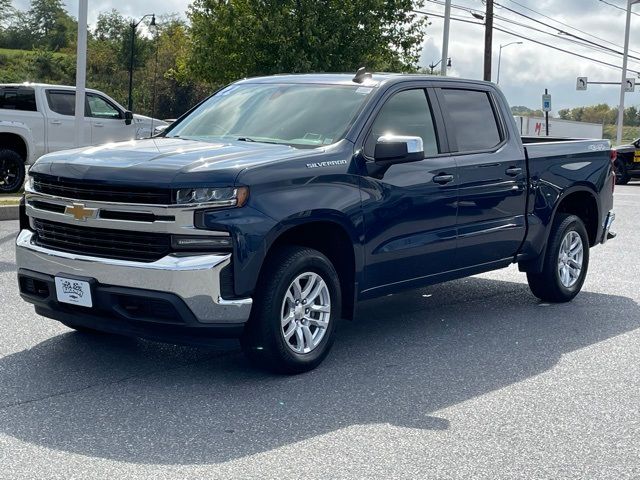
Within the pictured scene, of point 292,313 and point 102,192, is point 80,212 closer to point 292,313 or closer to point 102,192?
point 102,192

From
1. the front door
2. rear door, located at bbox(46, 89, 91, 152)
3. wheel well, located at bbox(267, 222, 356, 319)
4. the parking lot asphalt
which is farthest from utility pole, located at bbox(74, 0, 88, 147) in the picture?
wheel well, located at bbox(267, 222, 356, 319)

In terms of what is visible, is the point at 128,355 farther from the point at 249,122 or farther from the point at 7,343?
the point at 249,122

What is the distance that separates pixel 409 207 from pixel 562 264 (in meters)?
2.59

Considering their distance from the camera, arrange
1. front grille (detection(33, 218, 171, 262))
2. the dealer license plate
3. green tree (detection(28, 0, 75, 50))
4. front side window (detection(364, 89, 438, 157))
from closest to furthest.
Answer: front grille (detection(33, 218, 171, 262)) < the dealer license plate < front side window (detection(364, 89, 438, 157)) < green tree (detection(28, 0, 75, 50))

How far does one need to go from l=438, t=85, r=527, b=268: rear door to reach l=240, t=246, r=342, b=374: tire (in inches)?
61.2

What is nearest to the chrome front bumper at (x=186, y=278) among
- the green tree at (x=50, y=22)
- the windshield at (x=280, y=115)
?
the windshield at (x=280, y=115)

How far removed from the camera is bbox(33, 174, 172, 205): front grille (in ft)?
18.3

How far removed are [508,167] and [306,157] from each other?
2398mm

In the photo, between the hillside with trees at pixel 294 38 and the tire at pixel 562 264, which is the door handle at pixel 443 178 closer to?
the tire at pixel 562 264

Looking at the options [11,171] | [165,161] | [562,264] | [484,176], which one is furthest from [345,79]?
[11,171]

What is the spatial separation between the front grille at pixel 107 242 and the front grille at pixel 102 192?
0.59 feet

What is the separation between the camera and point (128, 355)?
21.5 feet

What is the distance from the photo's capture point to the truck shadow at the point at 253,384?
4.93m

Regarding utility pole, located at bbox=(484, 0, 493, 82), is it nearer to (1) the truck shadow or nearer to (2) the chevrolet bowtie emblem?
(1) the truck shadow
